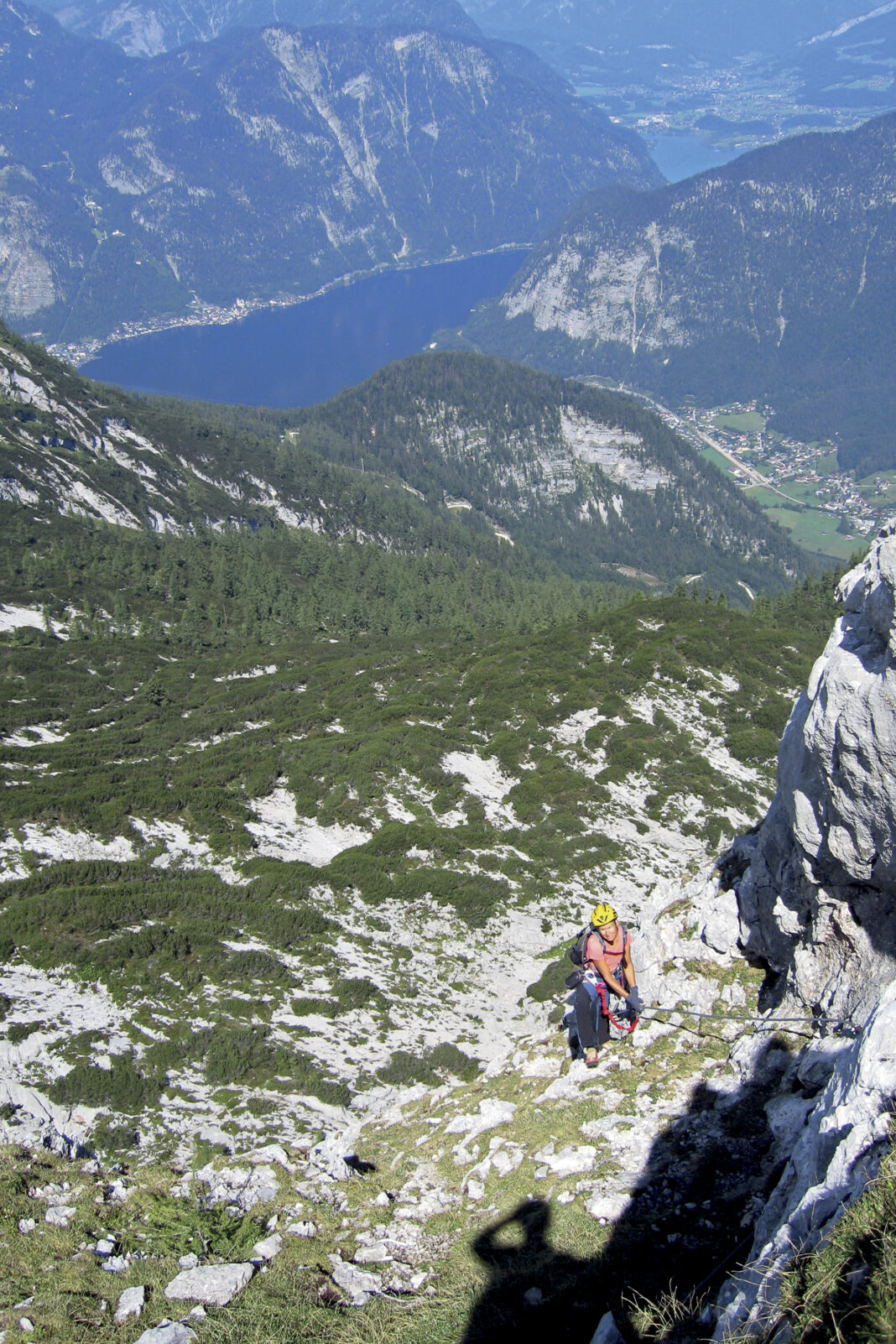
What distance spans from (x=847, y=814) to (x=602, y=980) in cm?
618

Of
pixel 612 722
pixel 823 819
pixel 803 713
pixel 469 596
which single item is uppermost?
pixel 803 713

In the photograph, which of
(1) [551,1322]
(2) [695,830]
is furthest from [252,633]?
(1) [551,1322]

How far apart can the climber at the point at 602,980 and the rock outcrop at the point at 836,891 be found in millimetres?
2685

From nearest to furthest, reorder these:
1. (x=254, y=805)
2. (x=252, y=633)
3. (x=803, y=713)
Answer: (x=803, y=713)
(x=254, y=805)
(x=252, y=633)

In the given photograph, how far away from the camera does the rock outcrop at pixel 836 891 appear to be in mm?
9898

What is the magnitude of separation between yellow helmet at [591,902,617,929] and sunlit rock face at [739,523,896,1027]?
15.0 ft

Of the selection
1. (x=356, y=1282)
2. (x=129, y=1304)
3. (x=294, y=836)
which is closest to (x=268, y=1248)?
(x=356, y=1282)

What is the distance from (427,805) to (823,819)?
Answer: 30669 mm

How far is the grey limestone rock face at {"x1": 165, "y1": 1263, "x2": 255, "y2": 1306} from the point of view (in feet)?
38.6

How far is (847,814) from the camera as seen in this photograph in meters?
15.9

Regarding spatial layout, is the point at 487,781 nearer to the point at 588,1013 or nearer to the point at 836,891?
the point at 588,1013

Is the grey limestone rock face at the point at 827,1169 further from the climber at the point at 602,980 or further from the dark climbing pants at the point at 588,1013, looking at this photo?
the dark climbing pants at the point at 588,1013

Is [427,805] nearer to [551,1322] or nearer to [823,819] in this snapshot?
[823,819]

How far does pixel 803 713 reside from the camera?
61.8 ft
